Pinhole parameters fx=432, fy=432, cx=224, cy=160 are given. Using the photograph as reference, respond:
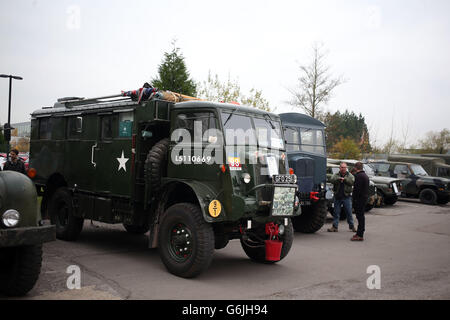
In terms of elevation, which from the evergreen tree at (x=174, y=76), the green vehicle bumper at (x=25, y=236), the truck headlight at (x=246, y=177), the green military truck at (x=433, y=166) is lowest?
the green vehicle bumper at (x=25, y=236)

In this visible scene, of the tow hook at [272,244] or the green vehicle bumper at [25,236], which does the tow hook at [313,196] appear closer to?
the tow hook at [272,244]

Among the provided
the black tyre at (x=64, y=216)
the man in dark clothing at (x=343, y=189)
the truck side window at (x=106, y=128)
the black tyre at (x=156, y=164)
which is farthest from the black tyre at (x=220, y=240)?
the man in dark clothing at (x=343, y=189)

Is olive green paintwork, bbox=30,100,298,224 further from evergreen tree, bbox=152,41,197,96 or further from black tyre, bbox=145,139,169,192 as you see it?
evergreen tree, bbox=152,41,197,96

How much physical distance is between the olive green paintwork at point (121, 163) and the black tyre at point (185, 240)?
241 millimetres

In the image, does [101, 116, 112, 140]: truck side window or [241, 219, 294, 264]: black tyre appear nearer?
[241, 219, 294, 264]: black tyre

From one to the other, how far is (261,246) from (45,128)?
5.92 metres

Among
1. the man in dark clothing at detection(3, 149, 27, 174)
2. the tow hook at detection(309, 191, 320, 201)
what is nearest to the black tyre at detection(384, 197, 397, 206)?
the tow hook at detection(309, 191, 320, 201)

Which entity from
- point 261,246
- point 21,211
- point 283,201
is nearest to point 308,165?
point 261,246

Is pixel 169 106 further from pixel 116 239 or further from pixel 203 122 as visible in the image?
pixel 116 239

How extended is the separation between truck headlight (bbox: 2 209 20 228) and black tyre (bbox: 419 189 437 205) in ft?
65.0

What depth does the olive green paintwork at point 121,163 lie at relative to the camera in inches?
268

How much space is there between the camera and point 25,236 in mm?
4898

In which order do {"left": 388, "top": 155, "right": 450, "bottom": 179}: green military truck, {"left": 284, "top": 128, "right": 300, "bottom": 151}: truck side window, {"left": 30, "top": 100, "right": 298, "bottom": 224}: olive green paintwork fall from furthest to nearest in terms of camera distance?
{"left": 388, "top": 155, "right": 450, "bottom": 179}: green military truck → {"left": 284, "top": 128, "right": 300, "bottom": 151}: truck side window → {"left": 30, "top": 100, "right": 298, "bottom": 224}: olive green paintwork

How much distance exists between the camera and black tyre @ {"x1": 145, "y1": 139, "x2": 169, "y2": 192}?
294 inches
